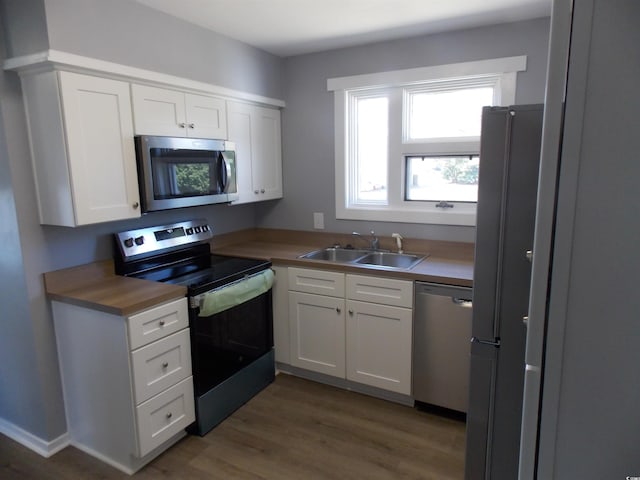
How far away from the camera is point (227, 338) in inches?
103

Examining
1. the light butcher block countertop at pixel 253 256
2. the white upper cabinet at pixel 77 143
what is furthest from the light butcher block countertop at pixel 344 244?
the white upper cabinet at pixel 77 143

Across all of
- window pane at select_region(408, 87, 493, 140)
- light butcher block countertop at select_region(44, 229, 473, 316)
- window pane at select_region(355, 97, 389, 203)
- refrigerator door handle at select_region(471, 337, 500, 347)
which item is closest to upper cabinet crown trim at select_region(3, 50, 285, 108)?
light butcher block countertop at select_region(44, 229, 473, 316)

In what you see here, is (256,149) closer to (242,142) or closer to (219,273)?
(242,142)

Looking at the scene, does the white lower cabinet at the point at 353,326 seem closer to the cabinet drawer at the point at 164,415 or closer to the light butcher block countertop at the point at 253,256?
the light butcher block countertop at the point at 253,256

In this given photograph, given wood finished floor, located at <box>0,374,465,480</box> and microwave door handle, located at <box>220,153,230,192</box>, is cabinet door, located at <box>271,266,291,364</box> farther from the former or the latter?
microwave door handle, located at <box>220,153,230,192</box>

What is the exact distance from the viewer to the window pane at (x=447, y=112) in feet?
9.48

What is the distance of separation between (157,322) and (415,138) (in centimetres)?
215

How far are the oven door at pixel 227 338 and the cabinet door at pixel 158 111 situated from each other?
39.0 inches

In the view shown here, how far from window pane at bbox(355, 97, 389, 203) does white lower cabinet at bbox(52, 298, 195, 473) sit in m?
1.73

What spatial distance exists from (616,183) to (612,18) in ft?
1.06

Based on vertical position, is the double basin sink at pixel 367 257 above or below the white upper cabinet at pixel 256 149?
below

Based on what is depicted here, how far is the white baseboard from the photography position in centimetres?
232

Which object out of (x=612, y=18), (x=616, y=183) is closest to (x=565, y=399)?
(x=616, y=183)

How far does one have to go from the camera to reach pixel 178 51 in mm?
2619
